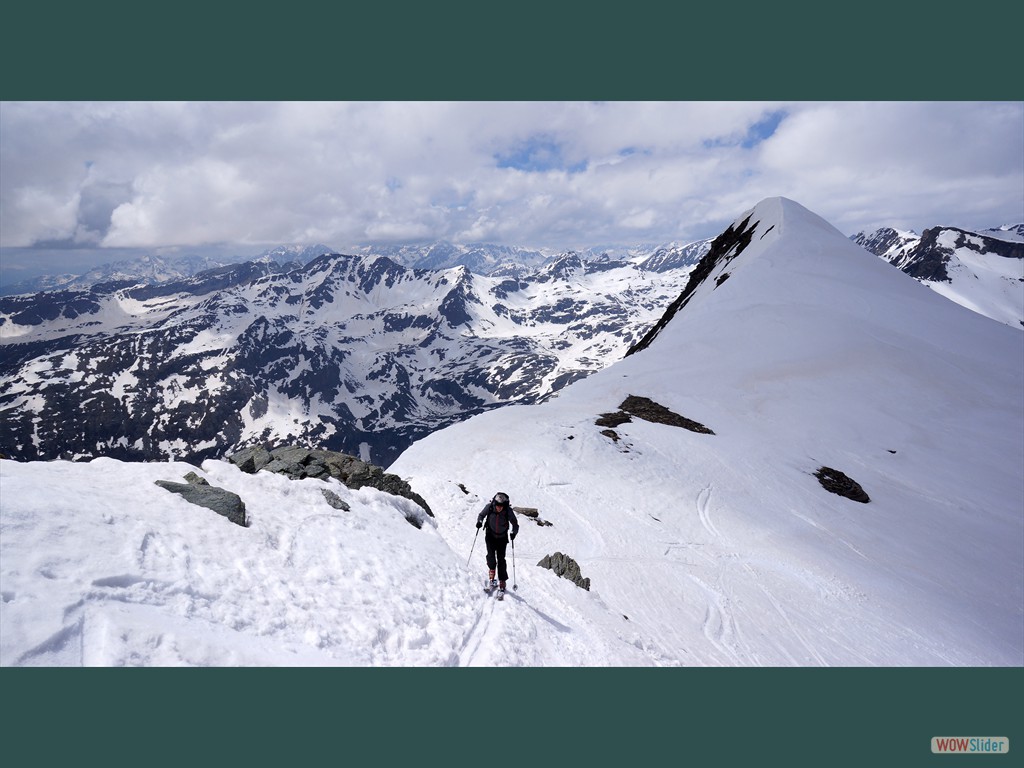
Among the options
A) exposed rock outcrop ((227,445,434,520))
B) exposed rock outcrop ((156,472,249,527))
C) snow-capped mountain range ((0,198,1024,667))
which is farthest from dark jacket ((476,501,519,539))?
exposed rock outcrop ((156,472,249,527))

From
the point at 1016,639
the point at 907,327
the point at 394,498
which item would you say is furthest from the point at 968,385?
the point at 394,498

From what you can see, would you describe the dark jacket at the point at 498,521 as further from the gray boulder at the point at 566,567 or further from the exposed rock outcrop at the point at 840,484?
the exposed rock outcrop at the point at 840,484

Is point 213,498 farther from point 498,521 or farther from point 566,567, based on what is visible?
point 566,567

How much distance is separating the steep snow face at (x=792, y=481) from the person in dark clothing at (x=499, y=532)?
2.23 metres

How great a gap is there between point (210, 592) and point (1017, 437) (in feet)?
147

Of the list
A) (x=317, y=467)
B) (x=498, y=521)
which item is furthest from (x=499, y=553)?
(x=317, y=467)

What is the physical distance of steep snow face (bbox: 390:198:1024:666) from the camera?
659 inches

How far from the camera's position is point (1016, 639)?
1780 centimetres

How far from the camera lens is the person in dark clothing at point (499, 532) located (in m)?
13.5

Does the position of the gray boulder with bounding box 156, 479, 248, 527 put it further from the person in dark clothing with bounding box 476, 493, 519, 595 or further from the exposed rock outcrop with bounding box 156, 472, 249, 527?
the person in dark clothing with bounding box 476, 493, 519, 595

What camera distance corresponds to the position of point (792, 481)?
26922 millimetres

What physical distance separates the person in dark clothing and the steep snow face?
2231mm

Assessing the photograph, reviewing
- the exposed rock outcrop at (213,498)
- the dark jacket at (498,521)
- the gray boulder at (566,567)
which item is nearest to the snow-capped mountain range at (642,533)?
the gray boulder at (566,567)

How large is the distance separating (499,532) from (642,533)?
10668mm
